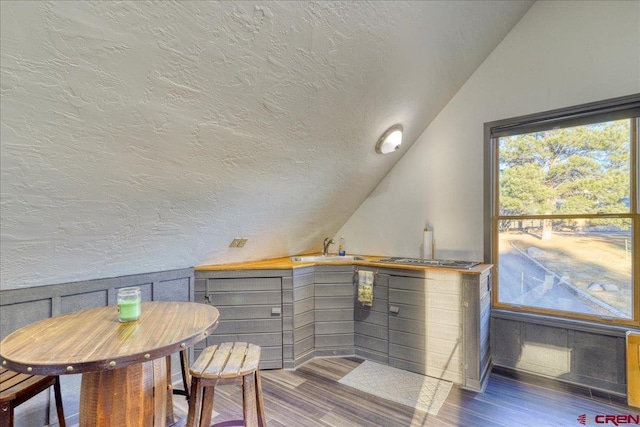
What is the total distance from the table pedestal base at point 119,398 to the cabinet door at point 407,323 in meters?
2.00

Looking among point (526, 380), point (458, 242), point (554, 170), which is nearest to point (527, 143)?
point (554, 170)

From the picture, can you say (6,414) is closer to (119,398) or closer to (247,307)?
(119,398)

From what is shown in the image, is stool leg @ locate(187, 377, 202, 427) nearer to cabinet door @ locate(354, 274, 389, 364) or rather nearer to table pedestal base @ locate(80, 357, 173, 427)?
table pedestal base @ locate(80, 357, 173, 427)

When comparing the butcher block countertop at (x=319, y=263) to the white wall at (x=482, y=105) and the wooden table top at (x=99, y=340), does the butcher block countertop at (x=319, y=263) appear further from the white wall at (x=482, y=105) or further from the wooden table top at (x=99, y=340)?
the wooden table top at (x=99, y=340)

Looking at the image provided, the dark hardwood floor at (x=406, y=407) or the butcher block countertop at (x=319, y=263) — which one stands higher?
the butcher block countertop at (x=319, y=263)

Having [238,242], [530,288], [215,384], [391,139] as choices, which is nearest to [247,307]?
[238,242]

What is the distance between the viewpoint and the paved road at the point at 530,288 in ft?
8.83

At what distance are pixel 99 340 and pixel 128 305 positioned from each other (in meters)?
0.27

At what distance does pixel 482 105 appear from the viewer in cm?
308

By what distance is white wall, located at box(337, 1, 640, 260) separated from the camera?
2.52 meters

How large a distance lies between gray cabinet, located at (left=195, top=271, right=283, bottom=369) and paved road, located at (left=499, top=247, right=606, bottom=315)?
2060mm

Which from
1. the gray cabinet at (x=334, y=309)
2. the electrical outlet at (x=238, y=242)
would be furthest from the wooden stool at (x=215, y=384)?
the gray cabinet at (x=334, y=309)

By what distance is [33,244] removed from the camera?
1.71 m

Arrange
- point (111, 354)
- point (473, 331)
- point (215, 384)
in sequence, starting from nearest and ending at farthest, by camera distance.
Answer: point (111, 354)
point (215, 384)
point (473, 331)
